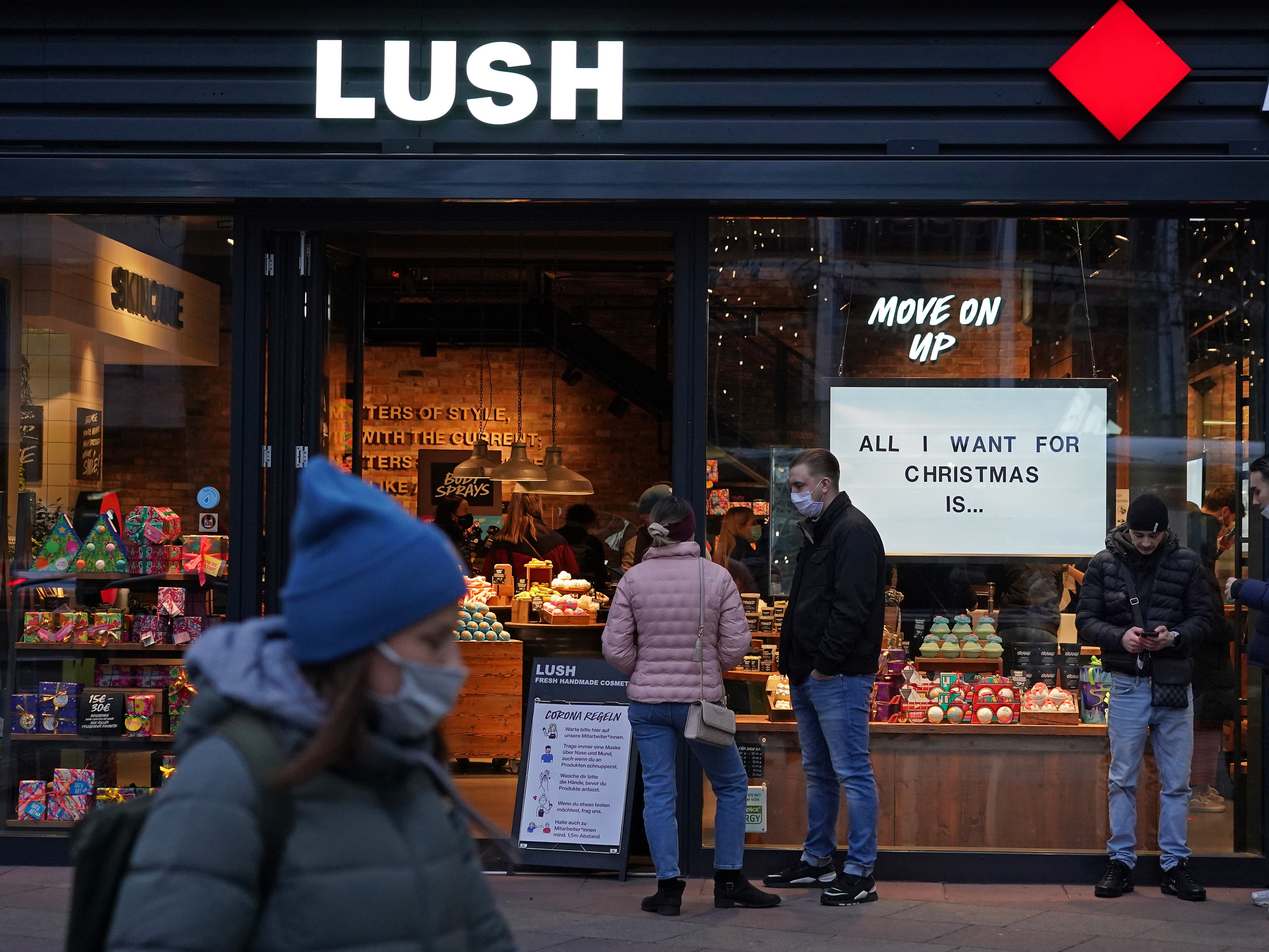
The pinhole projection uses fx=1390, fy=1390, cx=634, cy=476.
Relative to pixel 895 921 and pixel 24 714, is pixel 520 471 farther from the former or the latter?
pixel 895 921

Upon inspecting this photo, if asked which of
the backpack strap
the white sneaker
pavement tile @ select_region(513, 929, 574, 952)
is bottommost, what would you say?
pavement tile @ select_region(513, 929, 574, 952)

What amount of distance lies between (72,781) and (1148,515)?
18.8 feet

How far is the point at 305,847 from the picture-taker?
5.92 ft

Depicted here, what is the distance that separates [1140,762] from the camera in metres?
6.82

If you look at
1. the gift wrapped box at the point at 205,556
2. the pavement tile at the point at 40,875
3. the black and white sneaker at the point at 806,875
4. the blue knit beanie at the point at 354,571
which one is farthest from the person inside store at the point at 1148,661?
the blue knit beanie at the point at 354,571

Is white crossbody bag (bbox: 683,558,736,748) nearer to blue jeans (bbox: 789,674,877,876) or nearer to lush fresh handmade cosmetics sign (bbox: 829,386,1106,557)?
blue jeans (bbox: 789,674,877,876)

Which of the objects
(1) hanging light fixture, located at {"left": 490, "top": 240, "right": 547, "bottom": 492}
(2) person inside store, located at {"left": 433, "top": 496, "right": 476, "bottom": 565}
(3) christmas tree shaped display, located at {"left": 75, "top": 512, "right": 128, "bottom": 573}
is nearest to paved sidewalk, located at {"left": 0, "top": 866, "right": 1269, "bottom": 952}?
(3) christmas tree shaped display, located at {"left": 75, "top": 512, "right": 128, "bottom": 573}

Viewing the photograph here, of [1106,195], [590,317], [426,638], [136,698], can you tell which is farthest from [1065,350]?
[590,317]

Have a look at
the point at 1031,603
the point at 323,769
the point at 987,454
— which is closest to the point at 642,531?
the point at 987,454

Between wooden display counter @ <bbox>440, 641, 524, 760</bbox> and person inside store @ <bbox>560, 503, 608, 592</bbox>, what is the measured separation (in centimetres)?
295

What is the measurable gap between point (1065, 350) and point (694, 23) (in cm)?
257

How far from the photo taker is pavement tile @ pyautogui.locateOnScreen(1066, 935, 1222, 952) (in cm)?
579

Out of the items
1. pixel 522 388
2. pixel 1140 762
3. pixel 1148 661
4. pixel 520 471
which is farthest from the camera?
pixel 522 388

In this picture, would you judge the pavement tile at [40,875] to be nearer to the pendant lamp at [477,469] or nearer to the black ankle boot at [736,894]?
the black ankle boot at [736,894]
